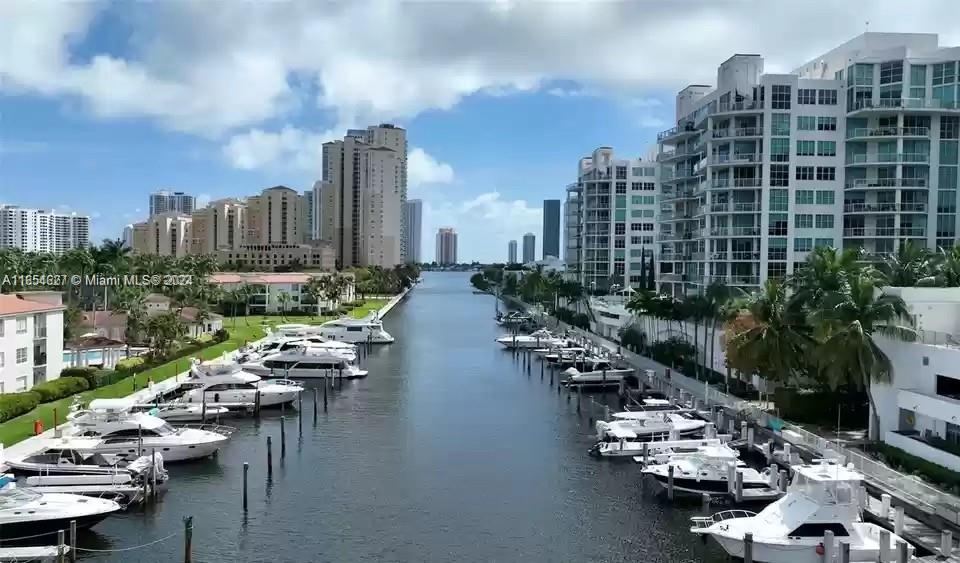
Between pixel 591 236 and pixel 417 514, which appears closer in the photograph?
pixel 417 514

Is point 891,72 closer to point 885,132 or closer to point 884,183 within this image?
point 885,132

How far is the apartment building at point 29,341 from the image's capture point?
1932 inches

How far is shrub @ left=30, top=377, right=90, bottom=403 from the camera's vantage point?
161 ft

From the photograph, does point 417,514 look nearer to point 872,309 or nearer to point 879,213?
point 872,309

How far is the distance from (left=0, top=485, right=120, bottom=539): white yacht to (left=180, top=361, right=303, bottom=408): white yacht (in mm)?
22757

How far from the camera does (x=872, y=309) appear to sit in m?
39.2

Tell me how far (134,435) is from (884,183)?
65345 millimetres

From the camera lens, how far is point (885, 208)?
74062 millimetres

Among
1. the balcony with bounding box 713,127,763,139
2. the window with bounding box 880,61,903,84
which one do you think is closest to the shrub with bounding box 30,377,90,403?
the balcony with bounding box 713,127,763,139

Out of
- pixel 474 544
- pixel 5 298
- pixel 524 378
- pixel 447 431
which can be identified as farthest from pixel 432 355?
pixel 474 544

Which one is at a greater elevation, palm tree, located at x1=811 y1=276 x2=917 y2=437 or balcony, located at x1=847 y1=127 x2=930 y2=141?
balcony, located at x1=847 y1=127 x2=930 y2=141

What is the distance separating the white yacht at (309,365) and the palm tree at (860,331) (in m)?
44.9

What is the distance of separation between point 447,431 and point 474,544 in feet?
66.6

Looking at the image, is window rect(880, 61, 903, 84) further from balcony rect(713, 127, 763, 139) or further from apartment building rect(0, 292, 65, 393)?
apartment building rect(0, 292, 65, 393)
